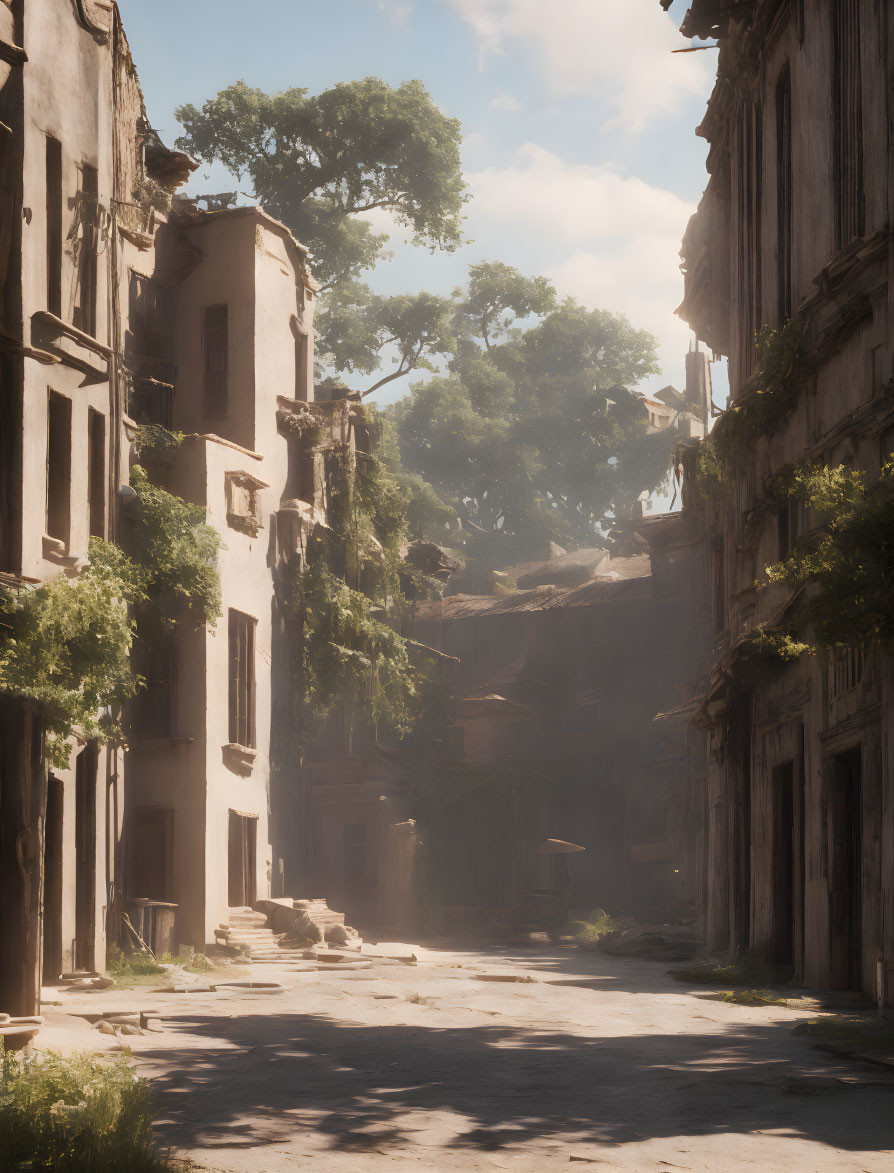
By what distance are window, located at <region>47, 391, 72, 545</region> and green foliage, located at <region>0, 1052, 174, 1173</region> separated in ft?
36.9

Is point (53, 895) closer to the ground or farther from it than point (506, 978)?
farther from it

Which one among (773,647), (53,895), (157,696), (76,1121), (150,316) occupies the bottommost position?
(53,895)

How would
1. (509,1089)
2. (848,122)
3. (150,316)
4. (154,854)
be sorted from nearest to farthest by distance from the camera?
(509,1089), (848,122), (154,854), (150,316)

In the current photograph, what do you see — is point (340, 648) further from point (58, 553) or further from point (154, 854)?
point (58, 553)

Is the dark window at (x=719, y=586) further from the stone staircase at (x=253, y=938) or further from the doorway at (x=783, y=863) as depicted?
the stone staircase at (x=253, y=938)

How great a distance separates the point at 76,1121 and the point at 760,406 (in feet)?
46.8

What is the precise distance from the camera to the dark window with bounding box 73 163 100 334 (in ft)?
61.0

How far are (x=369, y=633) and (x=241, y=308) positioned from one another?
7.42m

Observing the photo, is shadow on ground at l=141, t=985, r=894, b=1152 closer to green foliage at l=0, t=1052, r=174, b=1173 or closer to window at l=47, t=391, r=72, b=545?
green foliage at l=0, t=1052, r=174, b=1173

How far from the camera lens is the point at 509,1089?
855 centimetres

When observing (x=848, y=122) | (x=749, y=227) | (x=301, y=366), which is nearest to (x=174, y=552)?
(x=301, y=366)

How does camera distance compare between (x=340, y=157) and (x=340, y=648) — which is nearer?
(x=340, y=648)

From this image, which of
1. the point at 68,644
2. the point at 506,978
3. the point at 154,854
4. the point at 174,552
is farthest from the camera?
the point at 154,854

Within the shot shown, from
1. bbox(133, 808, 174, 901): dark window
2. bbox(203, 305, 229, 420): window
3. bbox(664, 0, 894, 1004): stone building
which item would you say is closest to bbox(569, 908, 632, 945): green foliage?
bbox(664, 0, 894, 1004): stone building
